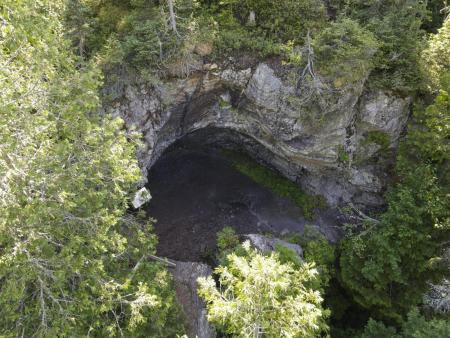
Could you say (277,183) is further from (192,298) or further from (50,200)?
(50,200)

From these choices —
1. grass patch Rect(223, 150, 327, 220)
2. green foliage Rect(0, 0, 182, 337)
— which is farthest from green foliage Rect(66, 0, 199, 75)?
grass patch Rect(223, 150, 327, 220)

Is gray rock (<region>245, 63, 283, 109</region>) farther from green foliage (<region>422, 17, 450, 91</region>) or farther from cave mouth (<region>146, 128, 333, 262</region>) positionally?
green foliage (<region>422, 17, 450, 91</region>)

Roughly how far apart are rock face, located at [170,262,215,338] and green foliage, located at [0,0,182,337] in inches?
102

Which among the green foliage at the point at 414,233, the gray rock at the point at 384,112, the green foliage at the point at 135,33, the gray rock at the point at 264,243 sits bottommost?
the gray rock at the point at 264,243

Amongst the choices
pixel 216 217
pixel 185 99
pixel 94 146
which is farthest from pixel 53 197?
pixel 216 217

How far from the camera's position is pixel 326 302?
16.3m

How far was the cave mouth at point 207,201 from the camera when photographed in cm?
1903

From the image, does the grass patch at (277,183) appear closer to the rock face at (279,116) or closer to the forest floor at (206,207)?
the forest floor at (206,207)

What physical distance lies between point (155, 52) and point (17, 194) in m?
9.46

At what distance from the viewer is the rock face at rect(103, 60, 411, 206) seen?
1549 centimetres

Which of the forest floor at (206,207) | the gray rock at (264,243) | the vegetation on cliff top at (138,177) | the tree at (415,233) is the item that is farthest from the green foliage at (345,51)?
the forest floor at (206,207)

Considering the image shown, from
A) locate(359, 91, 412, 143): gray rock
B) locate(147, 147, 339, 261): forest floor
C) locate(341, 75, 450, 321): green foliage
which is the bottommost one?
locate(147, 147, 339, 261): forest floor

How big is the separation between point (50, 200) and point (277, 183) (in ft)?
53.9

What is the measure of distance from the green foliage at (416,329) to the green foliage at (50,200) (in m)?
7.66
